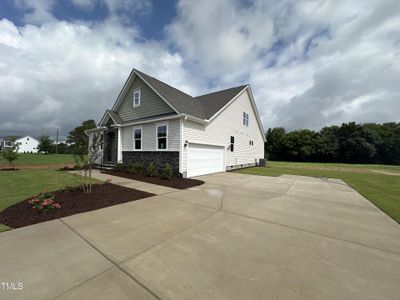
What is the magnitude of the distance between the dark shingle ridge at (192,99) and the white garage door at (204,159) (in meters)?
2.31

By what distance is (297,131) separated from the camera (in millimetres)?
44312

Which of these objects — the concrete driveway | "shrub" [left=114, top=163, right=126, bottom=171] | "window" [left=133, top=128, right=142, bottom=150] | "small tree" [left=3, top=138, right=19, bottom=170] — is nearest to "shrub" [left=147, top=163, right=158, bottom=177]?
"window" [left=133, top=128, right=142, bottom=150]

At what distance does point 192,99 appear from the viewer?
627 inches

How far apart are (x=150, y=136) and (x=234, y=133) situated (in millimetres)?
7607

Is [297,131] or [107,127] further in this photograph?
[297,131]

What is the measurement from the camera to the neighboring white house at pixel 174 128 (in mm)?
10812

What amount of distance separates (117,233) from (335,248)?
410cm

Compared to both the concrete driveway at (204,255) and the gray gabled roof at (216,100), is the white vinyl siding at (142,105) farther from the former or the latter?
the concrete driveway at (204,255)

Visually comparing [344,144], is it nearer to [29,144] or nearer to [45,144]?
[45,144]

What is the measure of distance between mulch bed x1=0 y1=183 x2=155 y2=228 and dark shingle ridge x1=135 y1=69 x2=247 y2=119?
608cm

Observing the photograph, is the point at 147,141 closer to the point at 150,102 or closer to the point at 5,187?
the point at 150,102

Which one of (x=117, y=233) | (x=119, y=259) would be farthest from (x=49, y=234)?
(x=119, y=259)

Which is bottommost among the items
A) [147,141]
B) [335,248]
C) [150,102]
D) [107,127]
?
[335,248]

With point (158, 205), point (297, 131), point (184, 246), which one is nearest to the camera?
point (184, 246)
